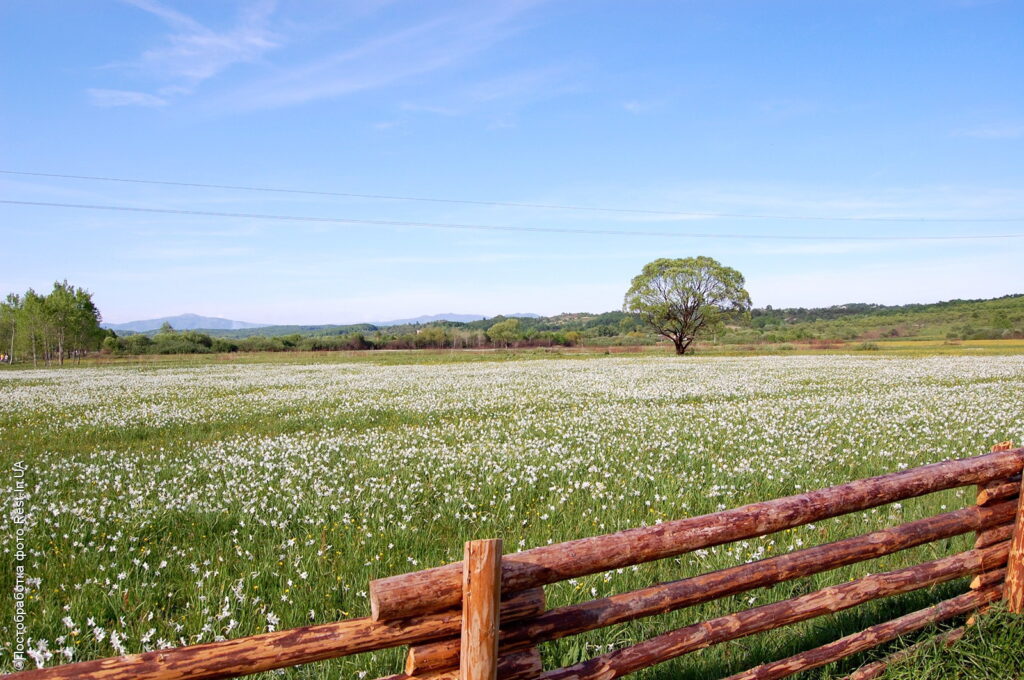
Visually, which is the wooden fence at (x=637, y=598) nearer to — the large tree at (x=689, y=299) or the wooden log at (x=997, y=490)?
the wooden log at (x=997, y=490)

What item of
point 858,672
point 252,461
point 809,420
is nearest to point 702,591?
point 858,672

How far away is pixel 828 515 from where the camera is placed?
427 centimetres

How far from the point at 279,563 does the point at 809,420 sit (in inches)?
512

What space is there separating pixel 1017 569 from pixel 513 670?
4.60m

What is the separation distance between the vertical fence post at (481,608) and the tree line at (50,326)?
78816 mm

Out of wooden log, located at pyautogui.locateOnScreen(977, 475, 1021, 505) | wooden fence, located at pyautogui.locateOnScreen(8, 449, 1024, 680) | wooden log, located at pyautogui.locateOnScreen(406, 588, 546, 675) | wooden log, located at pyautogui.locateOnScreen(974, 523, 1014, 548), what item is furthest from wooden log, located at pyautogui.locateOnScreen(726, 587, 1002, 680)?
wooden log, located at pyautogui.locateOnScreen(406, 588, 546, 675)

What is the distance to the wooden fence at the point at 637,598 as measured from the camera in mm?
2826

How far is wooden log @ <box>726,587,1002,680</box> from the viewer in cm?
399

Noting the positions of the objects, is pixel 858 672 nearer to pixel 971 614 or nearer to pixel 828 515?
pixel 828 515

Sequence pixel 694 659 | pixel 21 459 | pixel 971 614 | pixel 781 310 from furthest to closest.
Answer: pixel 781 310 < pixel 21 459 < pixel 971 614 < pixel 694 659

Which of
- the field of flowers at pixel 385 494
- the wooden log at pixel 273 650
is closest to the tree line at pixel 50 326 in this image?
the field of flowers at pixel 385 494

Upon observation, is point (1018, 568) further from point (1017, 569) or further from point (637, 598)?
point (637, 598)

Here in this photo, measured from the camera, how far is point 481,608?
2.92 meters

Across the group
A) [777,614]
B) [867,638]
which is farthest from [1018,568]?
[777,614]
